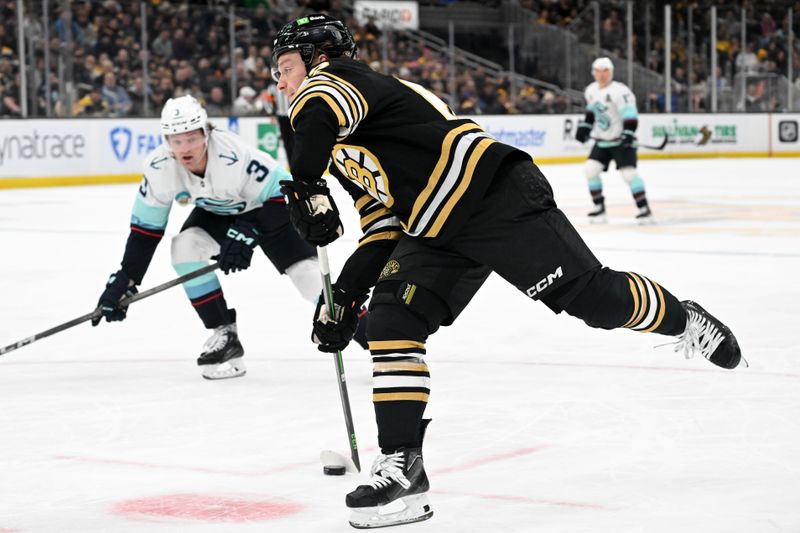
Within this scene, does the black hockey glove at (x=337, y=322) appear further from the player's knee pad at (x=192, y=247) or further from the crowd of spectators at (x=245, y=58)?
the crowd of spectators at (x=245, y=58)

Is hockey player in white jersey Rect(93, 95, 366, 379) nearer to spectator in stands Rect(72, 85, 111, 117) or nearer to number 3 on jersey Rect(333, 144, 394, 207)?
number 3 on jersey Rect(333, 144, 394, 207)

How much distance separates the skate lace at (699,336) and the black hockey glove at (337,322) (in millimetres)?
789

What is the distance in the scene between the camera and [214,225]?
4.27 m

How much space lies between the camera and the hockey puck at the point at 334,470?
2.77 m

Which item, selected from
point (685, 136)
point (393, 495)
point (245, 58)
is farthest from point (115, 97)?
point (393, 495)

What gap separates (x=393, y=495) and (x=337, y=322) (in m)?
0.41

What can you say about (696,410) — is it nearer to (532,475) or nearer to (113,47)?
(532,475)

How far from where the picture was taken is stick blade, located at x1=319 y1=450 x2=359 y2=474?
2758mm

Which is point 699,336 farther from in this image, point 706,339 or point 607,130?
point 607,130

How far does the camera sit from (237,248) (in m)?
4.02

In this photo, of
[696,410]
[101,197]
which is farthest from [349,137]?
[101,197]

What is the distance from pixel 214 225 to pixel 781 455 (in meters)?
2.12

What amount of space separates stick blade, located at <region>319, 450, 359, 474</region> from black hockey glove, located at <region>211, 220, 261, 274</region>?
4.40 feet

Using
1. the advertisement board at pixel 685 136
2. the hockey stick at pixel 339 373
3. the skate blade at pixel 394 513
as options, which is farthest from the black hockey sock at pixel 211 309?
the advertisement board at pixel 685 136
